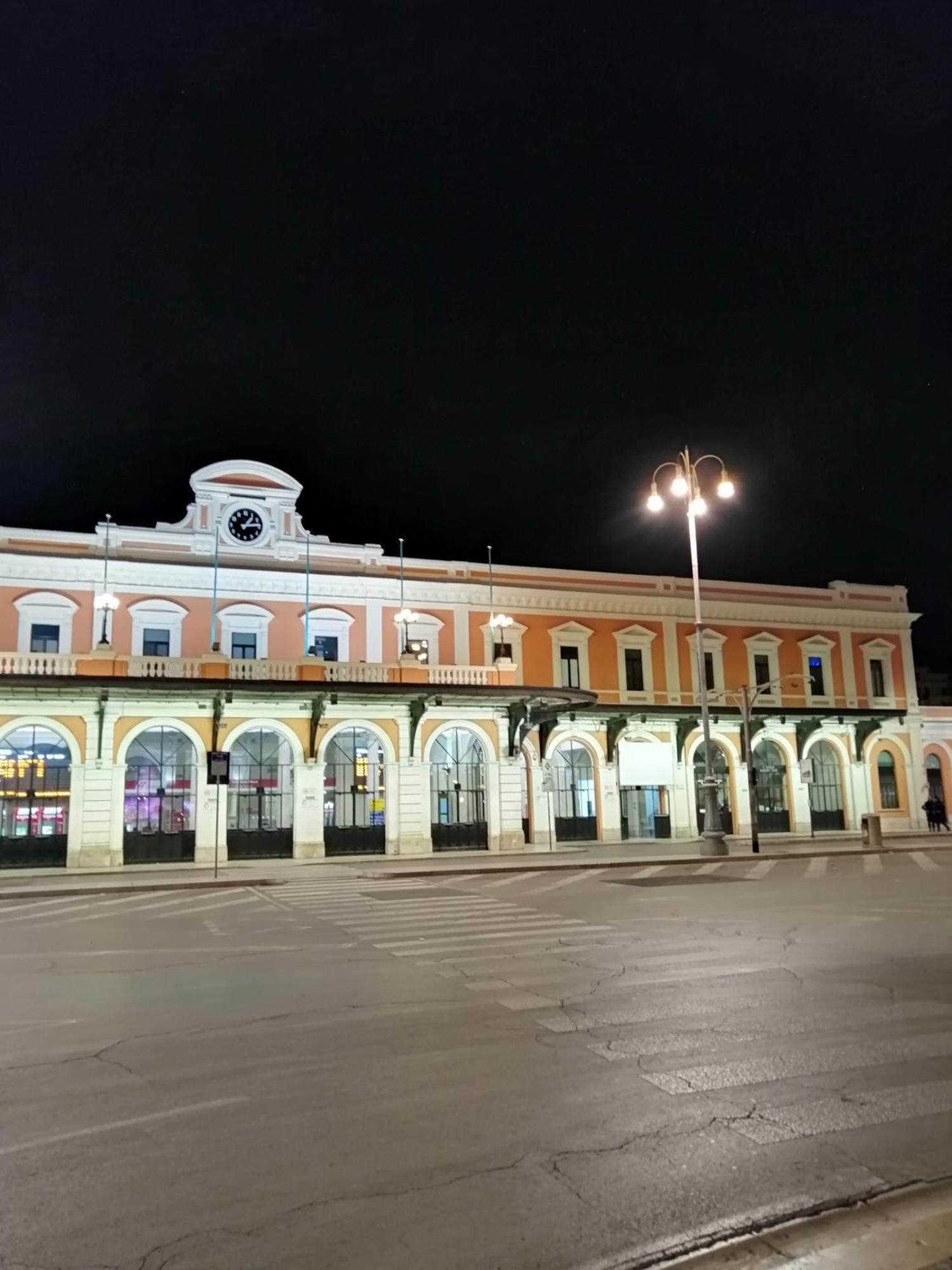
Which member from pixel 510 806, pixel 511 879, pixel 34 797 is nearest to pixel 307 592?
pixel 510 806

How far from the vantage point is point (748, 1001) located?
28.1 feet

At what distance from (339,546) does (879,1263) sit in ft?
114

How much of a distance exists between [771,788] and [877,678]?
8.92 m

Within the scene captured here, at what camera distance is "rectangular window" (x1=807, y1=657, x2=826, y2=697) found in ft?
145

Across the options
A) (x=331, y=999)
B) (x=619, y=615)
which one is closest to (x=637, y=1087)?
(x=331, y=999)

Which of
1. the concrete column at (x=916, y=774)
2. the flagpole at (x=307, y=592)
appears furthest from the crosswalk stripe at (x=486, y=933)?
the concrete column at (x=916, y=774)

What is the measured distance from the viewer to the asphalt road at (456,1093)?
167 inches

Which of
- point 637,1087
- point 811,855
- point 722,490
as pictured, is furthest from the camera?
point 811,855

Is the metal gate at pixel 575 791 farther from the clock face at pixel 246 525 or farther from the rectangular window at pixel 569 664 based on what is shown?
the clock face at pixel 246 525

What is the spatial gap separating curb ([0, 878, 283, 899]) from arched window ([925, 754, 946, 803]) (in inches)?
1393

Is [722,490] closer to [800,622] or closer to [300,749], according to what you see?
[300,749]

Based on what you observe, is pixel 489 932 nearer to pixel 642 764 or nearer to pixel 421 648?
pixel 421 648

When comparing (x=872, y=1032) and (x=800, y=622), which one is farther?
(x=800, y=622)

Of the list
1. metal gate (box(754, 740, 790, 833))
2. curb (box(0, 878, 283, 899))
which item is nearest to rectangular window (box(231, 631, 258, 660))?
curb (box(0, 878, 283, 899))
